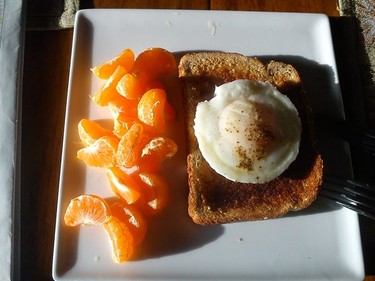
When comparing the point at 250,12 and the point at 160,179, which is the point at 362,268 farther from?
the point at 250,12

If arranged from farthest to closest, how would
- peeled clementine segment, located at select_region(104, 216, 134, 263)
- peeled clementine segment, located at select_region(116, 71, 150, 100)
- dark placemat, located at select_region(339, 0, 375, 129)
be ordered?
dark placemat, located at select_region(339, 0, 375, 129) < peeled clementine segment, located at select_region(116, 71, 150, 100) < peeled clementine segment, located at select_region(104, 216, 134, 263)

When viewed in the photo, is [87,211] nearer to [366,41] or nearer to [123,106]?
[123,106]

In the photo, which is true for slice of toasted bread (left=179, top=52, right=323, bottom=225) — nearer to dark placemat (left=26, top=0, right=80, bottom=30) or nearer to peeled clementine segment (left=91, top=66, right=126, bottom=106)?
peeled clementine segment (left=91, top=66, right=126, bottom=106)

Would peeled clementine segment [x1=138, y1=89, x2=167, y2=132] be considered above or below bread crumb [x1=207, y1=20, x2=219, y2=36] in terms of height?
below

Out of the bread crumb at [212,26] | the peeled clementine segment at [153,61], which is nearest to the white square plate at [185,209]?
the bread crumb at [212,26]

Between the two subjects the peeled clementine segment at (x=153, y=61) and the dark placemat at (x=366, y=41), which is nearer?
the peeled clementine segment at (x=153, y=61)

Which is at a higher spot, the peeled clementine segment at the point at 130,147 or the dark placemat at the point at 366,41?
the dark placemat at the point at 366,41

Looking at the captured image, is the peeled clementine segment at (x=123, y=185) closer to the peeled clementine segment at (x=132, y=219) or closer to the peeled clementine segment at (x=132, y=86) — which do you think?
the peeled clementine segment at (x=132, y=219)

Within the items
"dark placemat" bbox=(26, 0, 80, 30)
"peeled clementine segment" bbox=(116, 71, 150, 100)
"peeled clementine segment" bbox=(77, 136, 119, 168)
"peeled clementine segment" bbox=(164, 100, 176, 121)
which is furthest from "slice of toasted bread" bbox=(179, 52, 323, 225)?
"dark placemat" bbox=(26, 0, 80, 30)
